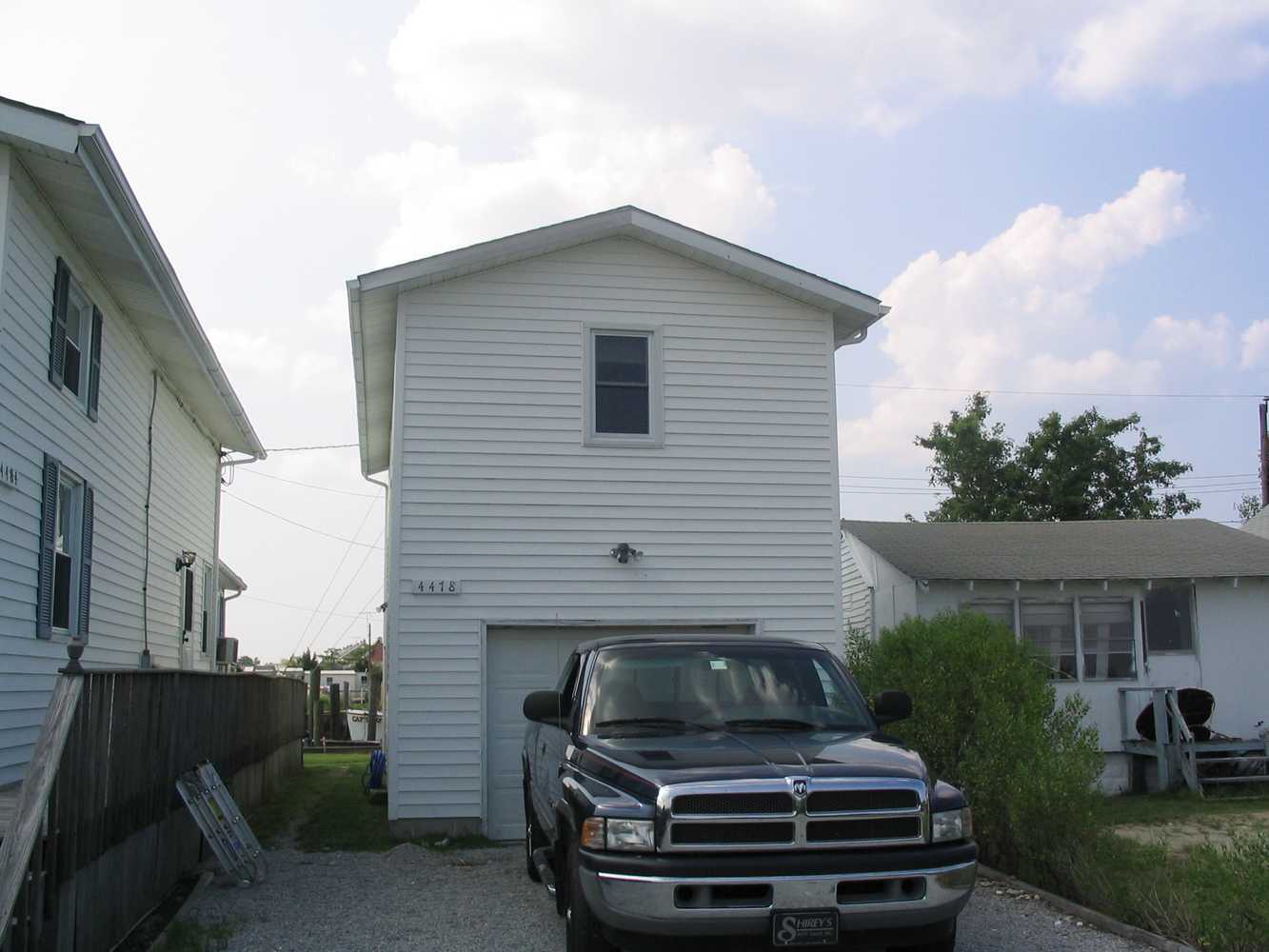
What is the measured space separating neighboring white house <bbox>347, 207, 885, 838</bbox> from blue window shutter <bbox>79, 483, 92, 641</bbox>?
2.97 meters

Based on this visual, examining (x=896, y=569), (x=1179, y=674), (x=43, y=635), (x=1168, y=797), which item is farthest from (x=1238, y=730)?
(x=43, y=635)

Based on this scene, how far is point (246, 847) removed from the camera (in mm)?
9656

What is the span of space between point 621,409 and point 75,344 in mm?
5448

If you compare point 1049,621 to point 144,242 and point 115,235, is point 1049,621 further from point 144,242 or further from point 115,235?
point 115,235

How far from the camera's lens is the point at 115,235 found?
11500mm

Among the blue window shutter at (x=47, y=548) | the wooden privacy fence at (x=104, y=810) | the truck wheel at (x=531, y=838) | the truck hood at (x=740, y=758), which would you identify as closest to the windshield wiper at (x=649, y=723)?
the truck hood at (x=740, y=758)

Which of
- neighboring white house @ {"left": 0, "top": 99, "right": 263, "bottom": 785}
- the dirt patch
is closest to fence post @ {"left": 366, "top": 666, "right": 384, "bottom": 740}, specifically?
neighboring white house @ {"left": 0, "top": 99, "right": 263, "bottom": 785}

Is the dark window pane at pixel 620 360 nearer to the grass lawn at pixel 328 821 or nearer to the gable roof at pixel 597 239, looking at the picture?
the gable roof at pixel 597 239

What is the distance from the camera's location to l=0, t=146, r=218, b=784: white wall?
9.85 meters

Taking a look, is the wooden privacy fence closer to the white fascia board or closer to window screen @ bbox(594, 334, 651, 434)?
the white fascia board

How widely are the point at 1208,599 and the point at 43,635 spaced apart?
15654mm

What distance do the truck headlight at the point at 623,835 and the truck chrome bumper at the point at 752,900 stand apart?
14 centimetres

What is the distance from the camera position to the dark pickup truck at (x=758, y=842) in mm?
5500

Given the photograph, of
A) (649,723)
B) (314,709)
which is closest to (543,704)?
(649,723)
